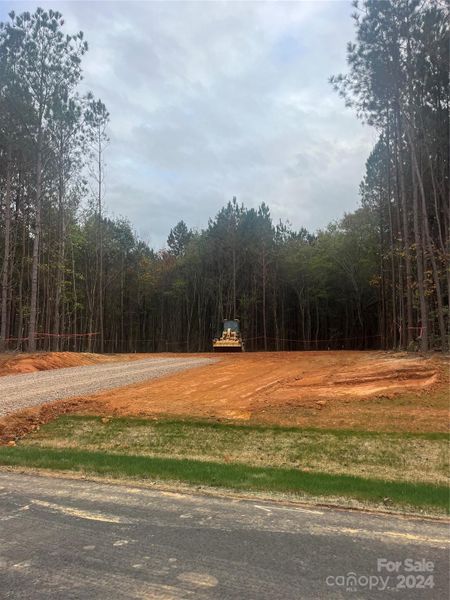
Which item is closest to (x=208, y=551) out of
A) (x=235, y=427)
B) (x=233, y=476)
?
(x=233, y=476)

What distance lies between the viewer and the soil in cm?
1190

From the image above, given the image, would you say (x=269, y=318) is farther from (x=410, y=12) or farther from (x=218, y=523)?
(x=218, y=523)

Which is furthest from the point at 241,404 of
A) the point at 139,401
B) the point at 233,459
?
the point at 233,459

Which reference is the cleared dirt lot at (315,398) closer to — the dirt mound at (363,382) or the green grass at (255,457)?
the dirt mound at (363,382)

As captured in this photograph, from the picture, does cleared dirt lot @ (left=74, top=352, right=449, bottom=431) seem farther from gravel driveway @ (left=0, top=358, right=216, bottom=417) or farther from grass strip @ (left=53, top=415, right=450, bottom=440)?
gravel driveway @ (left=0, top=358, right=216, bottom=417)

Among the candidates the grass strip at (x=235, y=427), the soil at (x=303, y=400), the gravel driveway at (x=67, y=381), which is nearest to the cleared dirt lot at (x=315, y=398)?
the soil at (x=303, y=400)

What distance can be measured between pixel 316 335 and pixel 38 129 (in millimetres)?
38727

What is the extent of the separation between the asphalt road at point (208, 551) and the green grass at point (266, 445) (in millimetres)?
2498

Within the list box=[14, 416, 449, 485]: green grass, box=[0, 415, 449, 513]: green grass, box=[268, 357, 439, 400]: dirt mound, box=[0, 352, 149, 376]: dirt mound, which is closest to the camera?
box=[0, 415, 449, 513]: green grass

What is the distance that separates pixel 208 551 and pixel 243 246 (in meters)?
52.0

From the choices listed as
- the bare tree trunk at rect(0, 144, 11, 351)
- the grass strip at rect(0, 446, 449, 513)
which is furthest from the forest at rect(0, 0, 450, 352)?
the grass strip at rect(0, 446, 449, 513)

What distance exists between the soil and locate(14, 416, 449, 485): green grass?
724 mm

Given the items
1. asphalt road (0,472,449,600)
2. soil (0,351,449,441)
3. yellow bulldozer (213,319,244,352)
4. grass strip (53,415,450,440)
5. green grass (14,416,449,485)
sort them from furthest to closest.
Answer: yellow bulldozer (213,319,244,352), soil (0,351,449,441), grass strip (53,415,450,440), green grass (14,416,449,485), asphalt road (0,472,449,600)

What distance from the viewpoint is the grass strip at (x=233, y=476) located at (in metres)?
6.82
